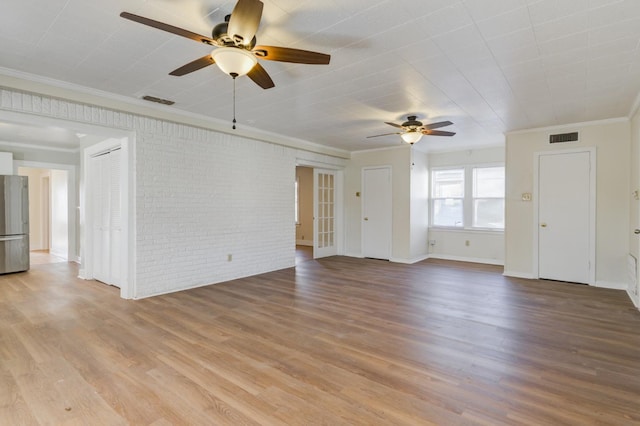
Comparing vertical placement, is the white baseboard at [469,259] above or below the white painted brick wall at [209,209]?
below

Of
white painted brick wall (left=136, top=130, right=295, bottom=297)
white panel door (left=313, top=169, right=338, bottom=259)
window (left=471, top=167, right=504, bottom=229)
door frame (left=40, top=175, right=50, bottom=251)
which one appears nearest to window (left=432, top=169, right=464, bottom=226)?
window (left=471, top=167, right=504, bottom=229)

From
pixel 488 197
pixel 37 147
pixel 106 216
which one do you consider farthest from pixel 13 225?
pixel 488 197

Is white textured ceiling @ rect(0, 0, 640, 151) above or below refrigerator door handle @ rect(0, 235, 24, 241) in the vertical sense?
above

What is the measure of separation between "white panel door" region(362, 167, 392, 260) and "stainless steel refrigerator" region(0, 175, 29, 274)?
6939 millimetres

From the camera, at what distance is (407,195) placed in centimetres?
722

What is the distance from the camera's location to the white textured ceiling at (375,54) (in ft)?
7.58

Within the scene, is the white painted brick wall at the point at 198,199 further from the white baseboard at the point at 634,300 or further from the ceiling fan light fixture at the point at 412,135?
the white baseboard at the point at 634,300

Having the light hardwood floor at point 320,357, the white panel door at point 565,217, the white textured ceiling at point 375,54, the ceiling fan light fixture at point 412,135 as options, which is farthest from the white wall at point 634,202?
the ceiling fan light fixture at point 412,135

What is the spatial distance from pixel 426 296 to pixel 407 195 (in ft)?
10.2

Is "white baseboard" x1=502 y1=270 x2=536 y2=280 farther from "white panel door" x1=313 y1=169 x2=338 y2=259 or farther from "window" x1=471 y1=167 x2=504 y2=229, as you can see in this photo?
"white panel door" x1=313 y1=169 x2=338 y2=259

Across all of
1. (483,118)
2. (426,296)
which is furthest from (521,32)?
(426,296)

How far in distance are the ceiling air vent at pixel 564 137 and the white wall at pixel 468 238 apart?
5.27 ft

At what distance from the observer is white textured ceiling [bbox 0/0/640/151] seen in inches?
91.0

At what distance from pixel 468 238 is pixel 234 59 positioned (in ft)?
22.4
